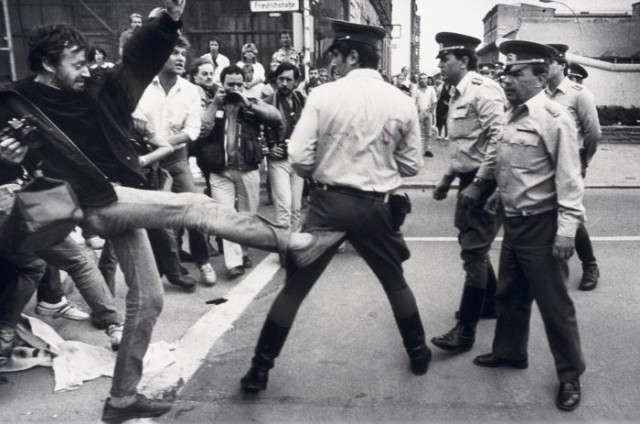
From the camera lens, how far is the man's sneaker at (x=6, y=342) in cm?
381

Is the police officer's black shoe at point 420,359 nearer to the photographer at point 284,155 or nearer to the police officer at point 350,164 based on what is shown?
the police officer at point 350,164

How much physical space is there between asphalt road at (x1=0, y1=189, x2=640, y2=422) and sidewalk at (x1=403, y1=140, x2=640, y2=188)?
5.22 m

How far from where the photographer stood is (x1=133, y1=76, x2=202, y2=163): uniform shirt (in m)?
5.50

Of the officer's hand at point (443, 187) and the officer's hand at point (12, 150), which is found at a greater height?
the officer's hand at point (12, 150)

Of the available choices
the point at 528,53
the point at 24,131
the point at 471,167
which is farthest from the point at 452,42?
the point at 24,131

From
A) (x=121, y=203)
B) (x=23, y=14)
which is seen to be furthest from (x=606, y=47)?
(x=121, y=203)

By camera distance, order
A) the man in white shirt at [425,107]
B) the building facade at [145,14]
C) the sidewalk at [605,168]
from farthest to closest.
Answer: the building facade at [145,14] < the man in white shirt at [425,107] < the sidewalk at [605,168]

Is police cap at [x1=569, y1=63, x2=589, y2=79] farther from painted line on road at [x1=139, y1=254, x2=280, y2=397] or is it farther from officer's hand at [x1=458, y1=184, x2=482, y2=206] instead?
painted line on road at [x1=139, y1=254, x2=280, y2=397]

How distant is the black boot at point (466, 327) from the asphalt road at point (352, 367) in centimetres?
8

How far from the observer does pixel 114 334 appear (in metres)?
4.19

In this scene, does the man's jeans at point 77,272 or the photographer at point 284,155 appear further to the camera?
the photographer at point 284,155

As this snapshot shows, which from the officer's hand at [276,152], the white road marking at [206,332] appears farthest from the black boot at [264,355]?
the officer's hand at [276,152]

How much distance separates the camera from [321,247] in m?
3.42

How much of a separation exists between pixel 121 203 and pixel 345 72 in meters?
1.41
